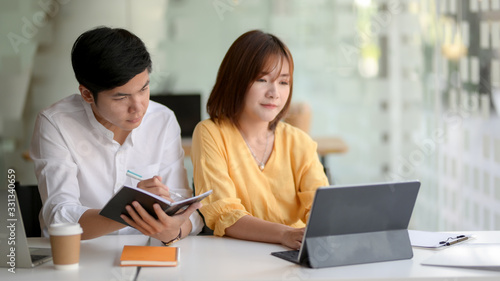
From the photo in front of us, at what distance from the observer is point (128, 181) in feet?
6.71

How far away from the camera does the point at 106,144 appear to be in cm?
200

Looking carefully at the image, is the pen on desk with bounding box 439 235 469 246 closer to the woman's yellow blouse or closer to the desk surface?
the desk surface

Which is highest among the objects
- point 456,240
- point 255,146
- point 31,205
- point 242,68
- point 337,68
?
point 242,68

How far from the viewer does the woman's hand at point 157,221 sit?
157 centimetres

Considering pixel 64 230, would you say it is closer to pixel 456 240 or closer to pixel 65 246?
pixel 65 246

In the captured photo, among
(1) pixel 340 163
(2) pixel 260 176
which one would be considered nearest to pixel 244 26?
(1) pixel 340 163

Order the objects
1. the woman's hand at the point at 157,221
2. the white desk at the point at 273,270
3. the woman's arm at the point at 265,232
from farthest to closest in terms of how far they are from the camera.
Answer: the woman's arm at the point at 265,232 < the woman's hand at the point at 157,221 < the white desk at the point at 273,270

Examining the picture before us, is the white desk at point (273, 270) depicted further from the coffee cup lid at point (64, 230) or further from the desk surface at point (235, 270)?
the coffee cup lid at point (64, 230)

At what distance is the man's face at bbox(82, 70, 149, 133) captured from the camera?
1.83 m

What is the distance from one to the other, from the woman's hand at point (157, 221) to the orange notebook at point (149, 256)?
0.06m

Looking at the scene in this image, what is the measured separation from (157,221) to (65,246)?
10.0 inches

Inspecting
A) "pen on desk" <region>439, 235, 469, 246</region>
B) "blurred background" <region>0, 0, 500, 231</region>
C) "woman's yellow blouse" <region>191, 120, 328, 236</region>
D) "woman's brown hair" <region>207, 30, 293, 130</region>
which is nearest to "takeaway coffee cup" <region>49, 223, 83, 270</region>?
"woman's yellow blouse" <region>191, 120, 328, 236</region>

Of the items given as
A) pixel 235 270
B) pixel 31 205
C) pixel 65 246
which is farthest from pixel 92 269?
pixel 31 205

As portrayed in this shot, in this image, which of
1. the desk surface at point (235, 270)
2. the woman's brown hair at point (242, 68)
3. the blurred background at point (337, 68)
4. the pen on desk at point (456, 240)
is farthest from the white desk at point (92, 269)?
the blurred background at point (337, 68)
